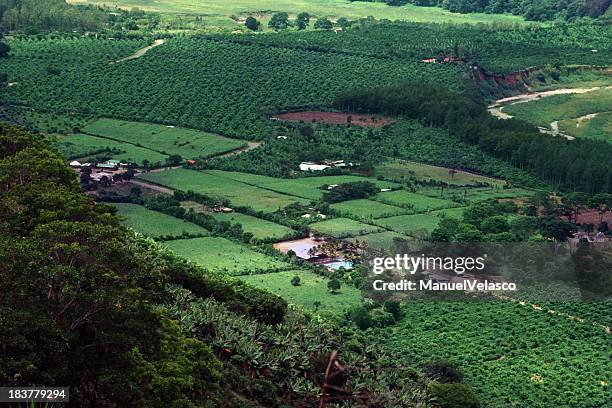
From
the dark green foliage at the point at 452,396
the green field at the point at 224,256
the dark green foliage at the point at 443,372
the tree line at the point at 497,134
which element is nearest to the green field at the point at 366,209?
the green field at the point at 224,256

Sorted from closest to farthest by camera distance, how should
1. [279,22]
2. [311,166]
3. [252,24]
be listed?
[311,166] → [252,24] → [279,22]

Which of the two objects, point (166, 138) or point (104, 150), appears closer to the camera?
point (104, 150)

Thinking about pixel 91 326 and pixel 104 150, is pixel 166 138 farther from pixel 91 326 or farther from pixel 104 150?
pixel 91 326

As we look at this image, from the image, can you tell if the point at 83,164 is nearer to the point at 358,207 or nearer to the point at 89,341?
the point at 358,207

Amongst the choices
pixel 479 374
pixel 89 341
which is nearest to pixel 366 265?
pixel 479 374

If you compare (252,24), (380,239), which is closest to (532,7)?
(252,24)

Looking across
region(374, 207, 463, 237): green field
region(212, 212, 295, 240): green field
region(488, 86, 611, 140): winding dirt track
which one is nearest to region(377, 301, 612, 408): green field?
region(374, 207, 463, 237): green field

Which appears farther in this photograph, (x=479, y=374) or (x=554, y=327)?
(x=554, y=327)

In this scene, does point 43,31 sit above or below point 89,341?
below
